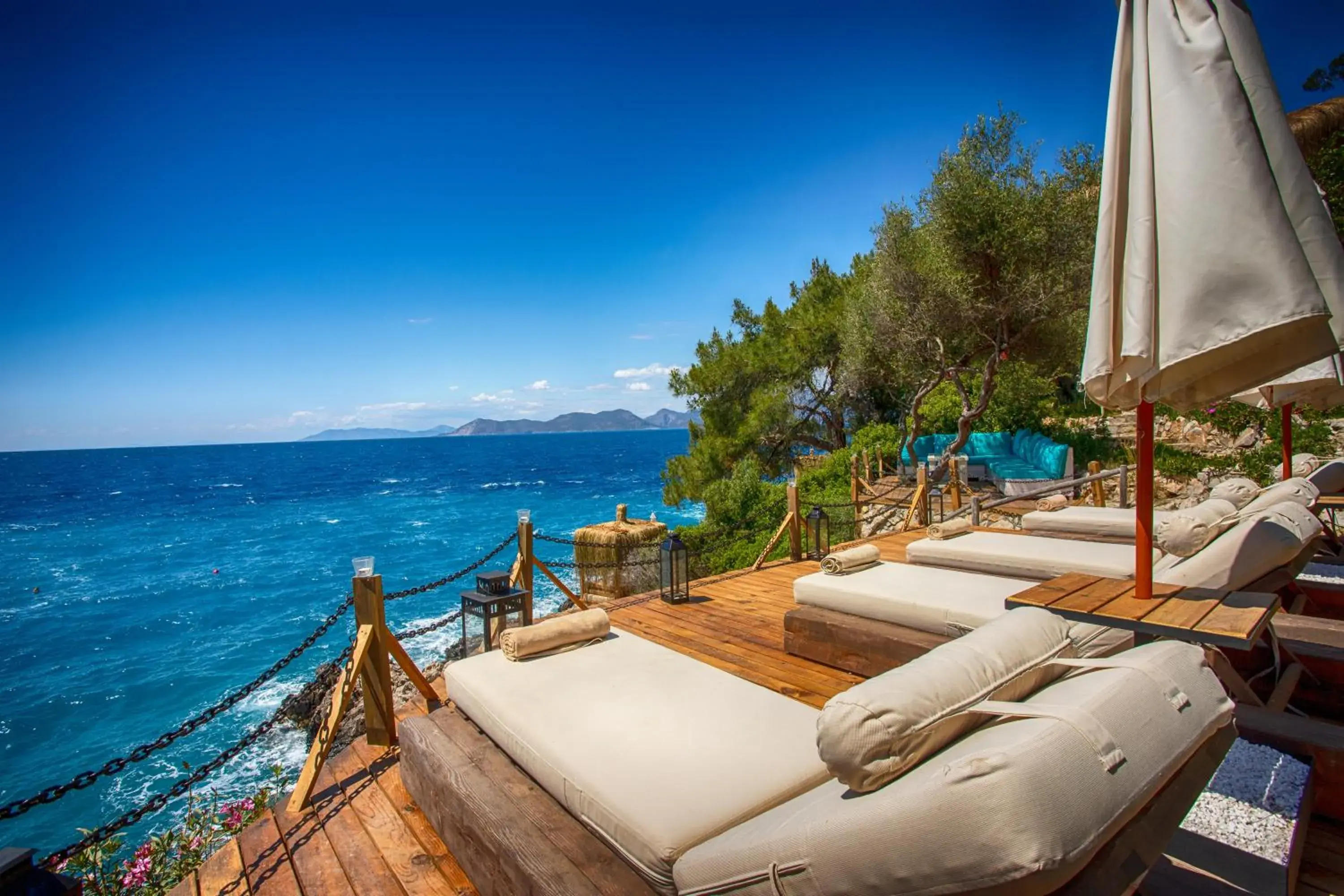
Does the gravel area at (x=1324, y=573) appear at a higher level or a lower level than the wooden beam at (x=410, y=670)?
higher

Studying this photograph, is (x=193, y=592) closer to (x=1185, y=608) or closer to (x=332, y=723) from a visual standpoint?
(x=332, y=723)

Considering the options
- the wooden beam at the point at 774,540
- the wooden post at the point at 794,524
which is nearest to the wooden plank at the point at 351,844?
the wooden beam at the point at 774,540

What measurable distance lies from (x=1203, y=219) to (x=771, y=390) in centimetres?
1964

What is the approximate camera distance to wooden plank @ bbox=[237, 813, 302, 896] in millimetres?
2566

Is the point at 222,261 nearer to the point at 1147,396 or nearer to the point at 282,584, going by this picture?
the point at 282,584

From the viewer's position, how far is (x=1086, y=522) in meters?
5.76

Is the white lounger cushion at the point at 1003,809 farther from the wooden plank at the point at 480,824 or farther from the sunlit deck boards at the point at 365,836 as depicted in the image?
the sunlit deck boards at the point at 365,836

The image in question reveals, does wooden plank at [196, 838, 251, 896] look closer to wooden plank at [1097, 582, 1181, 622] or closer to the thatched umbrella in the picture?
wooden plank at [1097, 582, 1181, 622]

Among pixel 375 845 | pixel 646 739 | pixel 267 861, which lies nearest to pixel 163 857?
pixel 267 861

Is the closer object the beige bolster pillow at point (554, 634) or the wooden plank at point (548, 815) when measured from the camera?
the wooden plank at point (548, 815)

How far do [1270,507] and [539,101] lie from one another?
49.8 feet

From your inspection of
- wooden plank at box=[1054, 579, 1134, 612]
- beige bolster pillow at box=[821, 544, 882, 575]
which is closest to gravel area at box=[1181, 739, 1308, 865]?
wooden plank at box=[1054, 579, 1134, 612]

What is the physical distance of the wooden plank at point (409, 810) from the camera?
98.7 inches

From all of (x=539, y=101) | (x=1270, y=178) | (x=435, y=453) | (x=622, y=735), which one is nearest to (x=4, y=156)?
(x=539, y=101)
